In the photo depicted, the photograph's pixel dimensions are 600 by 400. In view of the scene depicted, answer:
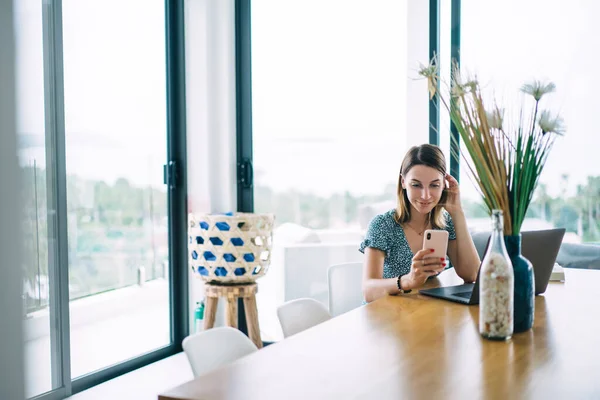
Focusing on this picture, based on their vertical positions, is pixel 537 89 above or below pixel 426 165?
above

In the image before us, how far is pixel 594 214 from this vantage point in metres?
3.65

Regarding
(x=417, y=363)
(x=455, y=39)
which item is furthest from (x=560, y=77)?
(x=417, y=363)

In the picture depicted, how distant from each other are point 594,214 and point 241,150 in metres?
2.17

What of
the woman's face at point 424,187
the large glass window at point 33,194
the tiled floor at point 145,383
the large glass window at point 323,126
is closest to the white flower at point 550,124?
the woman's face at point 424,187

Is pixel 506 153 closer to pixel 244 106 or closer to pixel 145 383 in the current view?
pixel 145 383

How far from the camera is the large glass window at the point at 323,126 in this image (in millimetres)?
4059

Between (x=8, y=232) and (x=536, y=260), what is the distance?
2.15 meters

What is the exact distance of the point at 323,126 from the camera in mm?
4199

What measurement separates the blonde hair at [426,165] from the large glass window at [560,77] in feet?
3.57

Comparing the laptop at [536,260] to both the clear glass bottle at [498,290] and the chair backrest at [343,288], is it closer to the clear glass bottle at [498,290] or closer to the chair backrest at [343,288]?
the clear glass bottle at [498,290]

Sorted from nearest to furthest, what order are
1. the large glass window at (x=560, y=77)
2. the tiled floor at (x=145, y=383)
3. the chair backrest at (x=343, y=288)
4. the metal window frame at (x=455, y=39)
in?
the chair backrest at (x=343, y=288), the tiled floor at (x=145, y=383), the large glass window at (x=560, y=77), the metal window frame at (x=455, y=39)

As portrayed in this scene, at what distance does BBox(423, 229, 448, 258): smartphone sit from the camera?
2.03 m

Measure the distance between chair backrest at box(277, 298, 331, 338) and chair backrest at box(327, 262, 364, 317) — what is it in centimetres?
70

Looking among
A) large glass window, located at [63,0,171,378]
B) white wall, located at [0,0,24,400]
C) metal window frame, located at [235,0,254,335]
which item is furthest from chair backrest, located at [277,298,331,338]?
metal window frame, located at [235,0,254,335]
